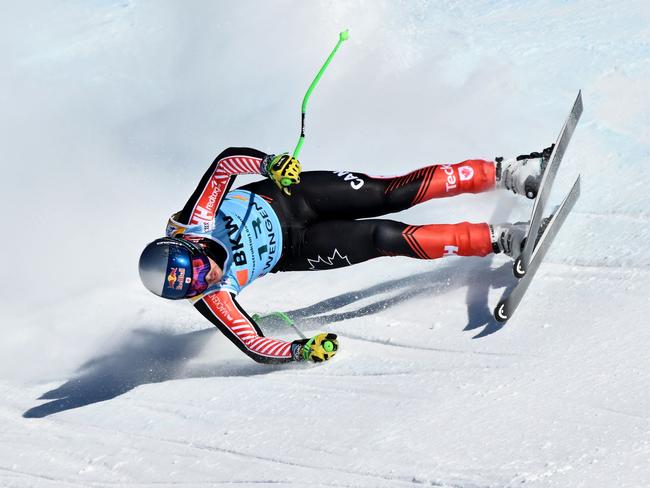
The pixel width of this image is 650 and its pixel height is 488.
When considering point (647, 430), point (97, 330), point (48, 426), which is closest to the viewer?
point (647, 430)


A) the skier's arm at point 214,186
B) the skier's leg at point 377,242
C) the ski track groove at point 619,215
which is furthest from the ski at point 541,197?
the skier's arm at point 214,186

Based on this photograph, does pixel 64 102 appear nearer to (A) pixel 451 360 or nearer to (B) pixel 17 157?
(B) pixel 17 157

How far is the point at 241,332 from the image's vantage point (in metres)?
4.30

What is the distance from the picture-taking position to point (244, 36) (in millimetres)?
8320

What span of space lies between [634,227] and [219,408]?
2.09 metres

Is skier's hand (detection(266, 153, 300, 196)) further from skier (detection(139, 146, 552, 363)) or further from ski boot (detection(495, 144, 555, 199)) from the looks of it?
ski boot (detection(495, 144, 555, 199))

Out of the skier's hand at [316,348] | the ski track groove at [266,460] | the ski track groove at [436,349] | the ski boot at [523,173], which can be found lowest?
the ski track groove at [266,460]

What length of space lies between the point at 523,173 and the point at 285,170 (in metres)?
1.14

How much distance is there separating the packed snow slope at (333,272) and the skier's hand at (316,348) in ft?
0.31

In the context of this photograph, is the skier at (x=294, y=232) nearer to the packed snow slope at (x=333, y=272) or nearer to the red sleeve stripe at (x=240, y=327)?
the red sleeve stripe at (x=240, y=327)

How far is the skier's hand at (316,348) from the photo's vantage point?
425 cm

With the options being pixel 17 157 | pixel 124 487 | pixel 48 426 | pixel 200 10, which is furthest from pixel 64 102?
pixel 124 487

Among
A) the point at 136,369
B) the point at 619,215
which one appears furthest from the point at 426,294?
the point at 136,369

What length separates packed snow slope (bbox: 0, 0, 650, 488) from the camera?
142 inches
